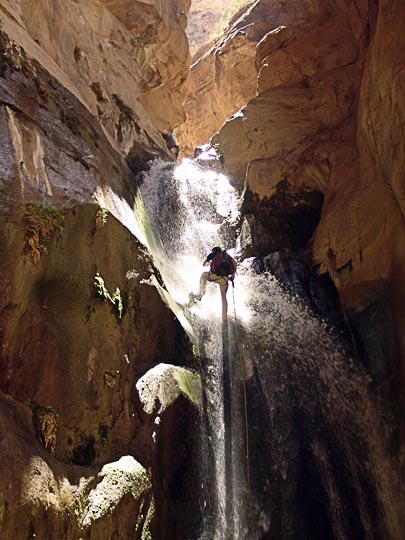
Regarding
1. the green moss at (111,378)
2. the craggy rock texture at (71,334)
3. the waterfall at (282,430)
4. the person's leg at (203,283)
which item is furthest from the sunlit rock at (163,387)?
the person's leg at (203,283)

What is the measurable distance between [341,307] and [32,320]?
6.72 meters

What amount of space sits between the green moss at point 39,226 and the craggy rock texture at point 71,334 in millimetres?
15

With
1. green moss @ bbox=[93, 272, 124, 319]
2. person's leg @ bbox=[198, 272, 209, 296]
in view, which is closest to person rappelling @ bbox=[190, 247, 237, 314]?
person's leg @ bbox=[198, 272, 209, 296]

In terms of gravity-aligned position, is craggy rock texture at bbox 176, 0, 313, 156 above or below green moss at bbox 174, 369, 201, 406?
above

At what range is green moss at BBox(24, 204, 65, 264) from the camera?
5.21 meters

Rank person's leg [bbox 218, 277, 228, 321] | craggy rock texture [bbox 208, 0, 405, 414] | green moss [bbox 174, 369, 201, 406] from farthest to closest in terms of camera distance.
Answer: person's leg [bbox 218, 277, 228, 321] → craggy rock texture [bbox 208, 0, 405, 414] → green moss [bbox 174, 369, 201, 406]

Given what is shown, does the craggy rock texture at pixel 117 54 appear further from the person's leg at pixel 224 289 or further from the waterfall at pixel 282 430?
the person's leg at pixel 224 289

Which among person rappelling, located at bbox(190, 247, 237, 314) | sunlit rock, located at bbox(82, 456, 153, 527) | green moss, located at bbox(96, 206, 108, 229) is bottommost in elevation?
sunlit rock, located at bbox(82, 456, 153, 527)

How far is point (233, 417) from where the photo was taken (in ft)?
24.2

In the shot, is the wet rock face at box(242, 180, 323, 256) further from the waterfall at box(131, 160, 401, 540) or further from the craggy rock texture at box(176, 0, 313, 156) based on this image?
the craggy rock texture at box(176, 0, 313, 156)

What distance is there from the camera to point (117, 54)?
1574 centimetres

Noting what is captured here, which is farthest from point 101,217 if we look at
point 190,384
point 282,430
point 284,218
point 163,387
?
point 284,218

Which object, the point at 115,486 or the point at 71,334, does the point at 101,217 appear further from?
the point at 115,486

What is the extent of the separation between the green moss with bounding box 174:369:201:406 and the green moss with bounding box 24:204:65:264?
2522mm
